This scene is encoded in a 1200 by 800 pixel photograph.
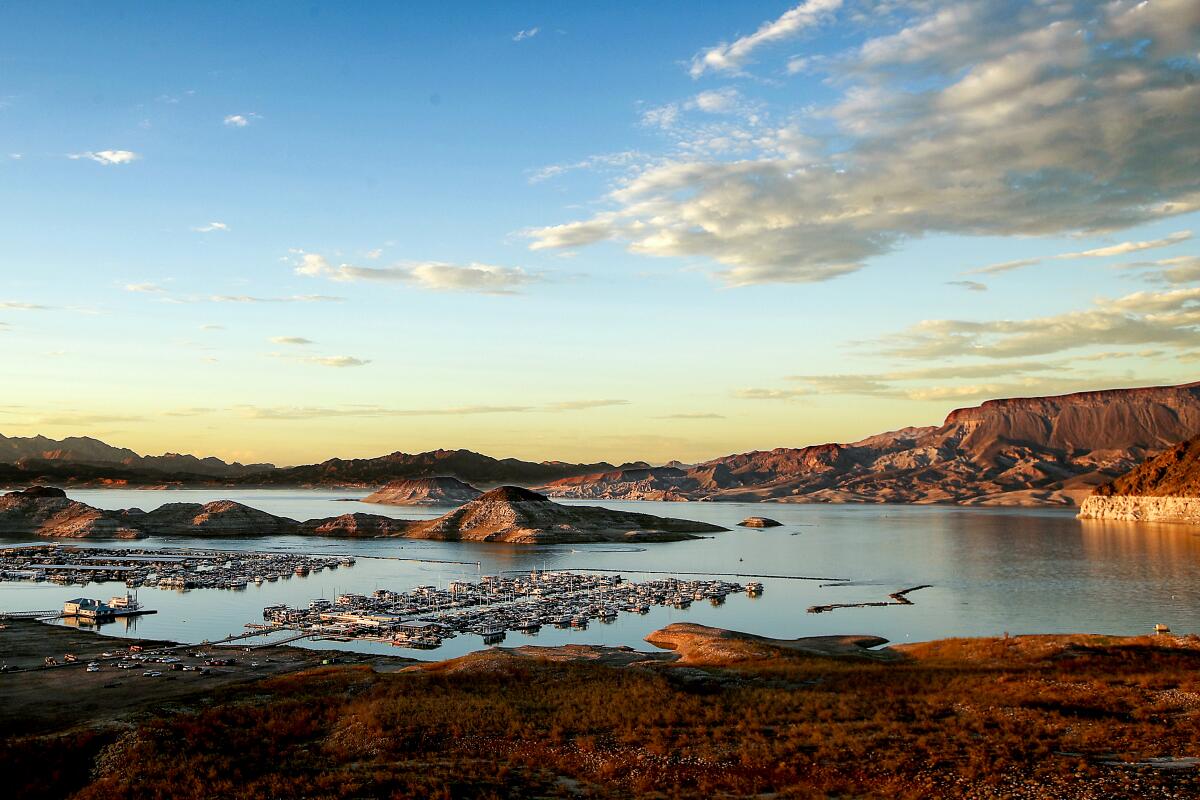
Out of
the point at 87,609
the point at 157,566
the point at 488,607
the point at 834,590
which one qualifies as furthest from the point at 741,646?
the point at 157,566

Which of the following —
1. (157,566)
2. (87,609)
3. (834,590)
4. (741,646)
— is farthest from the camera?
(157,566)

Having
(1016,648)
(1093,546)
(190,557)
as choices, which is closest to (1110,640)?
(1016,648)

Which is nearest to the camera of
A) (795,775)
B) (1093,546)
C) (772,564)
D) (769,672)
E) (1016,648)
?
(795,775)

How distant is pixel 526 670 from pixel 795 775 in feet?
90.4

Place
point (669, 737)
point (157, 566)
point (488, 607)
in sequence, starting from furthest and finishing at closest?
point (157, 566)
point (488, 607)
point (669, 737)

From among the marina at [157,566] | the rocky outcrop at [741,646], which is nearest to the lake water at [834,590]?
the rocky outcrop at [741,646]

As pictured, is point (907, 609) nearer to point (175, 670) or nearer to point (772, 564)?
point (772, 564)

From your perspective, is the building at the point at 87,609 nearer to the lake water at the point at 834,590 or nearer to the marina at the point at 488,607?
the lake water at the point at 834,590

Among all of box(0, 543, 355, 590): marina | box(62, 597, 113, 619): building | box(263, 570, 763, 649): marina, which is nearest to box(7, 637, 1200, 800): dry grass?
box(263, 570, 763, 649): marina

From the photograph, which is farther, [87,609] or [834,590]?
[834,590]

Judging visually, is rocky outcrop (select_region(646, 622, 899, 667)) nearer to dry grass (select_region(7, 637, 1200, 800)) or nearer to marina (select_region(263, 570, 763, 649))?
dry grass (select_region(7, 637, 1200, 800))

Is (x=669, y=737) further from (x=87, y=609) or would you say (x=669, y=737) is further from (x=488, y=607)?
(x=87, y=609)

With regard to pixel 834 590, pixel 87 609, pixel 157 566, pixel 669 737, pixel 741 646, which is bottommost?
pixel 834 590

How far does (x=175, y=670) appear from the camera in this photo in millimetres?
68312
